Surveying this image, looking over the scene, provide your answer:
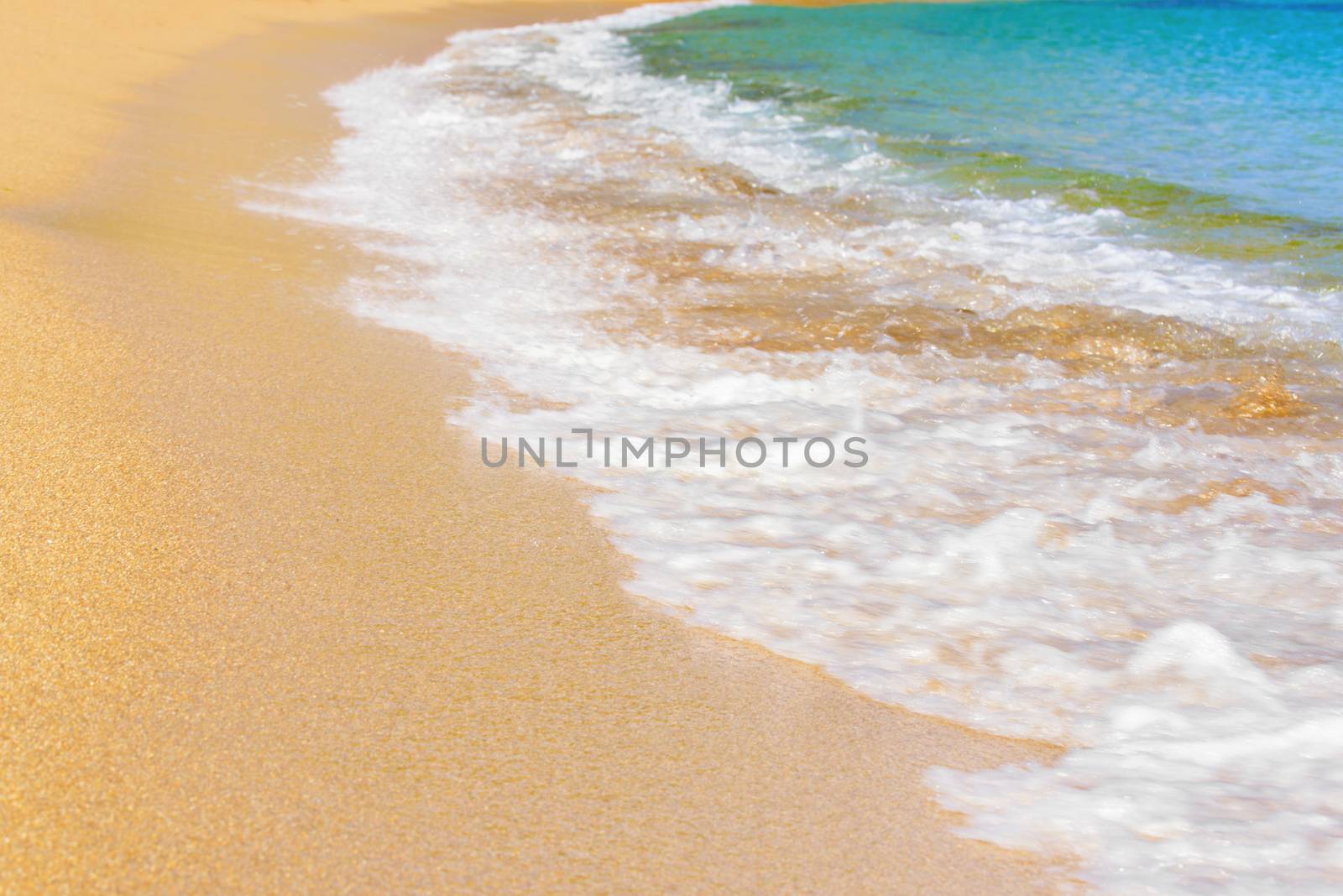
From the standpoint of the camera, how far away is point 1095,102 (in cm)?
1114

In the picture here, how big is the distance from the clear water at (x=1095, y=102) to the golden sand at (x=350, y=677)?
181 inches

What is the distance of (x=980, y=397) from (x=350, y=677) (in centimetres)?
253

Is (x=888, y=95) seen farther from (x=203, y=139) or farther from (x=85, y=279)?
(x=85, y=279)

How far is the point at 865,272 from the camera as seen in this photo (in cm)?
523

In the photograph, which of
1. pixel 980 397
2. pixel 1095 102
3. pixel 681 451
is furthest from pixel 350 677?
pixel 1095 102

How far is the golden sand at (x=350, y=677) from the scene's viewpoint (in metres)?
1.70

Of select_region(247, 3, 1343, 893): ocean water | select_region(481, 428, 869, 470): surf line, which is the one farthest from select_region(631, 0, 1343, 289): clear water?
select_region(481, 428, 869, 470): surf line

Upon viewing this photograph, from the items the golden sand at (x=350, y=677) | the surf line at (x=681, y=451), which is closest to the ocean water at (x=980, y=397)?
the surf line at (x=681, y=451)

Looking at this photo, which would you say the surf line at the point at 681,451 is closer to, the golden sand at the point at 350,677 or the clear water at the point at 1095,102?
the golden sand at the point at 350,677

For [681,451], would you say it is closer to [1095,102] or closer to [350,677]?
[350,677]

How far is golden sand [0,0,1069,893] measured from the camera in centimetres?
170

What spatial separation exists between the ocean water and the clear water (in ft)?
0.27

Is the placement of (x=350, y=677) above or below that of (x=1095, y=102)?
below

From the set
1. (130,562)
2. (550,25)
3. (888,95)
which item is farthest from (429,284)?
(550,25)
